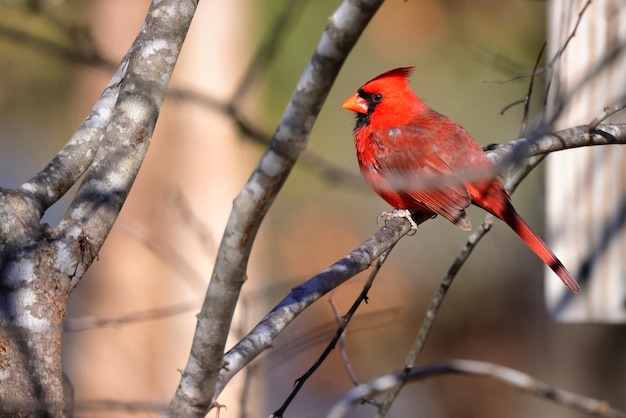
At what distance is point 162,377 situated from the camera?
5.01 meters

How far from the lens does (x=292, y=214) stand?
7016mm

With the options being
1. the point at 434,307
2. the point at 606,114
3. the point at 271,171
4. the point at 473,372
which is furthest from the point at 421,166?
the point at 271,171

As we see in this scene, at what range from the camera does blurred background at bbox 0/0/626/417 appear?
5.01 m

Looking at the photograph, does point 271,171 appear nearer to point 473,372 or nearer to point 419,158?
point 473,372

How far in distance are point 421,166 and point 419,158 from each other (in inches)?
1.5

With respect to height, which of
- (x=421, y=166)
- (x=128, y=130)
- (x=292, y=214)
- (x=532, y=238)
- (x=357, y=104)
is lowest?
(x=128, y=130)

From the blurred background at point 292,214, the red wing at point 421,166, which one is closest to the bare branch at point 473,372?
the red wing at point 421,166

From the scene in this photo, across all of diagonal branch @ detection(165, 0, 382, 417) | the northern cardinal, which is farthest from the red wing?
diagonal branch @ detection(165, 0, 382, 417)

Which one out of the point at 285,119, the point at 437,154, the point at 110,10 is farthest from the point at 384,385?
the point at 110,10

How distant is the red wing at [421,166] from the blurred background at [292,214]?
1.15m

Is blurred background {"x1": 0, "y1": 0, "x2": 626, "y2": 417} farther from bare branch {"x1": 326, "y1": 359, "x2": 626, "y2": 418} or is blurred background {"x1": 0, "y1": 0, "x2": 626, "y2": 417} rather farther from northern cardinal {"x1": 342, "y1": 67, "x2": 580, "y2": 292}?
bare branch {"x1": 326, "y1": 359, "x2": 626, "y2": 418}

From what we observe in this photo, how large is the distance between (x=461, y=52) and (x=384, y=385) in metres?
4.69

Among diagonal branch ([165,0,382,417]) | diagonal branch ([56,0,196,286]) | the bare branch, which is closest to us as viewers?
diagonal branch ([165,0,382,417])

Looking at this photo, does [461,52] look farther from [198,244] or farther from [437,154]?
[437,154]
